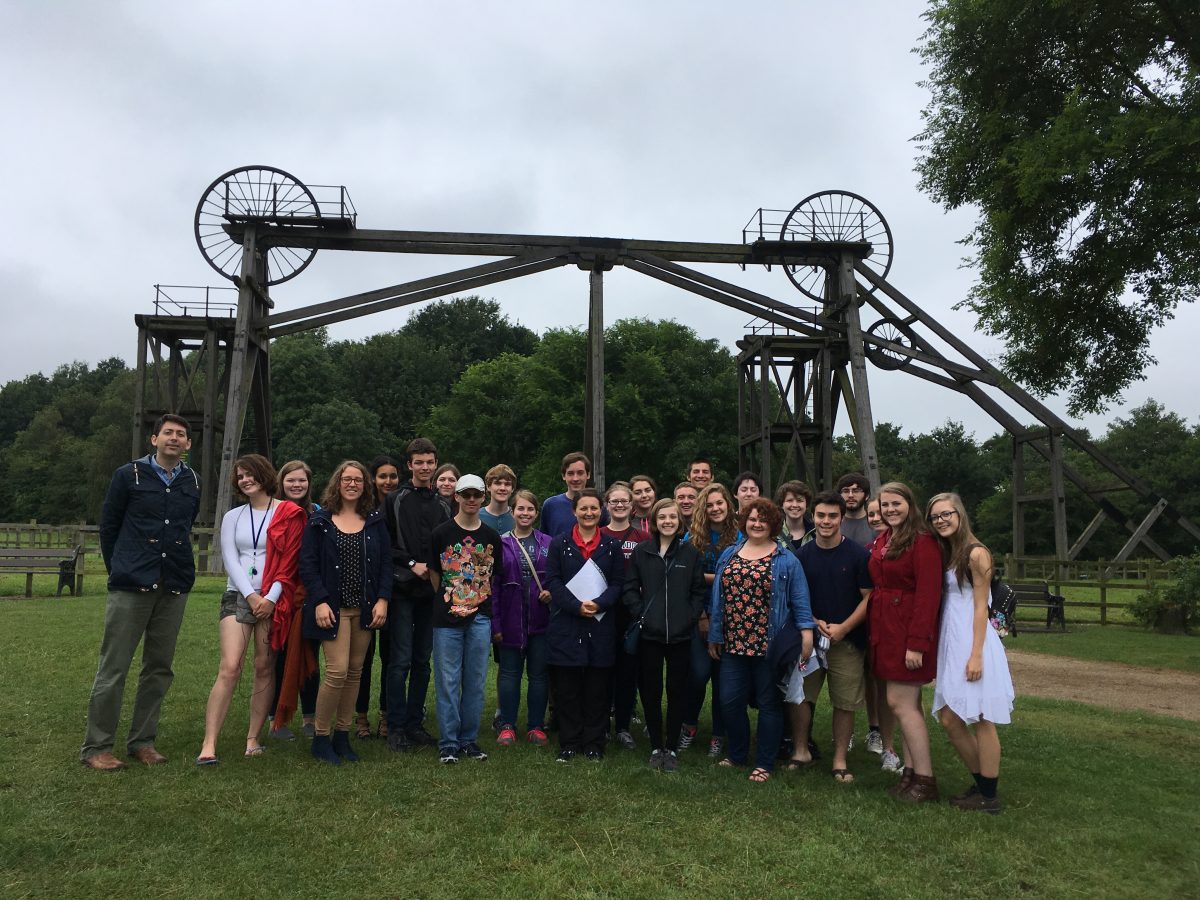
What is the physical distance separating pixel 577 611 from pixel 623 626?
18.1 inches

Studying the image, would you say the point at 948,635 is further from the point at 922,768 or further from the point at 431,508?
the point at 431,508

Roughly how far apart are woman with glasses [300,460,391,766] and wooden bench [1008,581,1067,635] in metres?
12.3

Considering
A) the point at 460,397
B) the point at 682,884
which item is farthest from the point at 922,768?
the point at 460,397

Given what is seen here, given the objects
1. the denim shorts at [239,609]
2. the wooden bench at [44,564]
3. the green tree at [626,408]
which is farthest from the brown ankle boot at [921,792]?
the green tree at [626,408]

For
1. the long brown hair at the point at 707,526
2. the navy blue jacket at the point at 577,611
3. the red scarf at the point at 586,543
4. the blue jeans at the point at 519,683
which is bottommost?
the blue jeans at the point at 519,683

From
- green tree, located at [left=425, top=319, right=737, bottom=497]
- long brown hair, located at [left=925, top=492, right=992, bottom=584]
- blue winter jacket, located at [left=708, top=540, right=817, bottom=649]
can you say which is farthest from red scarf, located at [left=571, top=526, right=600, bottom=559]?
green tree, located at [left=425, top=319, right=737, bottom=497]

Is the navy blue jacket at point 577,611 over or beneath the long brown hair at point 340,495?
beneath

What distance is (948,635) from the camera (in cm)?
473

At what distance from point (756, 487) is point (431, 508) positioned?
2251 millimetres

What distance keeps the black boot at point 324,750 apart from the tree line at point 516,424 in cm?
1561

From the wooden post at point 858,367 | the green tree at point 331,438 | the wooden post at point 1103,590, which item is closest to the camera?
the wooden post at point 1103,590

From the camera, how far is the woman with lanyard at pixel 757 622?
5211 millimetres

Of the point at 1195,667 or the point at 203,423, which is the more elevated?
the point at 203,423

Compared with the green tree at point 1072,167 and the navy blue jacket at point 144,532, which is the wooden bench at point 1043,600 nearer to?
the green tree at point 1072,167
